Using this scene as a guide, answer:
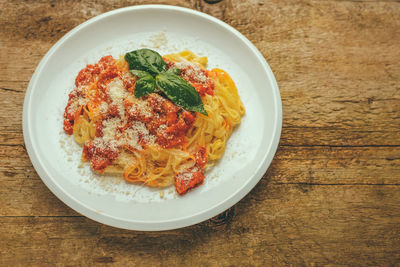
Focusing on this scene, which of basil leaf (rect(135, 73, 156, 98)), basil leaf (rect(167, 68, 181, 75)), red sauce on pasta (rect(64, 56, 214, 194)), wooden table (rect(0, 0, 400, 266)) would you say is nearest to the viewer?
basil leaf (rect(135, 73, 156, 98))

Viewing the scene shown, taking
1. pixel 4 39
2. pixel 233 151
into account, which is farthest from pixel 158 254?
pixel 4 39

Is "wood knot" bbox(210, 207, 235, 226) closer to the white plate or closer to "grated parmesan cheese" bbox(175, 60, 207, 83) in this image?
the white plate

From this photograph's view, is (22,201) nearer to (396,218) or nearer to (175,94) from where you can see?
(175,94)

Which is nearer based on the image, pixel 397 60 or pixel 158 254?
pixel 158 254

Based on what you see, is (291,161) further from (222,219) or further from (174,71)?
(174,71)

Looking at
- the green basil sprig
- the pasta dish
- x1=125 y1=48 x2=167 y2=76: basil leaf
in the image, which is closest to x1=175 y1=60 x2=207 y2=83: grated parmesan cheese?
the pasta dish

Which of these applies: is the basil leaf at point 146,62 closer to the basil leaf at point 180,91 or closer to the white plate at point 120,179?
A: the basil leaf at point 180,91
